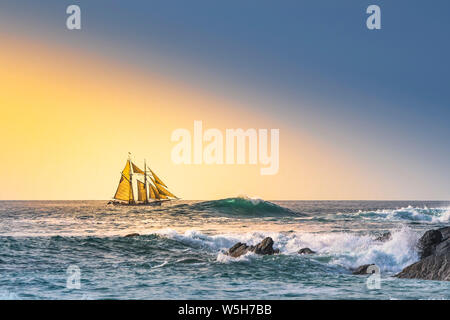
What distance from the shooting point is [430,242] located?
20203 millimetres

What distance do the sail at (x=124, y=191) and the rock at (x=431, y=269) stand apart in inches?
3377

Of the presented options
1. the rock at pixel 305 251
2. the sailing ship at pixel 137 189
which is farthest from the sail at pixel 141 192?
the rock at pixel 305 251

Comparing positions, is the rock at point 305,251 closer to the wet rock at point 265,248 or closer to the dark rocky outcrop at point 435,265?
the wet rock at point 265,248

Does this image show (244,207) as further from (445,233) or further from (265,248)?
(445,233)

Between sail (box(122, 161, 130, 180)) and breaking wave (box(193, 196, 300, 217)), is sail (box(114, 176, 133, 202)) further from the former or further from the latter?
breaking wave (box(193, 196, 300, 217))

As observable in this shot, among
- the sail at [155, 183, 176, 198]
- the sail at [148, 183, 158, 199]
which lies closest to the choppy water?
the sail at [155, 183, 176, 198]

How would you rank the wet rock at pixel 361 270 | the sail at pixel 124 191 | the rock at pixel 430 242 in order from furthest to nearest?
the sail at pixel 124 191 → the rock at pixel 430 242 → the wet rock at pixel 361 270

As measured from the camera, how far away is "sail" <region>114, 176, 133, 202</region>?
323ft

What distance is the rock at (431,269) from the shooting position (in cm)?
1636

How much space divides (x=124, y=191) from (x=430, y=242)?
280ft

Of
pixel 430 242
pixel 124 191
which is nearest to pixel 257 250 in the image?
pixel 430 242
